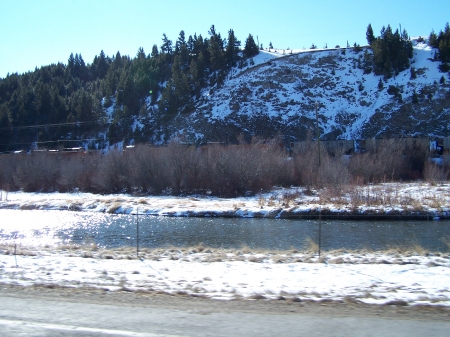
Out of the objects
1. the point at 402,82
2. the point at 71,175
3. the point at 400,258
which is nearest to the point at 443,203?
the point at 400,258

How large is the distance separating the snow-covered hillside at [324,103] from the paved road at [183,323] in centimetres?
5624

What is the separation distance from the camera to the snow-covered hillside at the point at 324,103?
67.1 metres

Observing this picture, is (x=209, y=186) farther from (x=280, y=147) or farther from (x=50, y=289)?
(x=50, y=289)

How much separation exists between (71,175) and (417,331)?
48968mm

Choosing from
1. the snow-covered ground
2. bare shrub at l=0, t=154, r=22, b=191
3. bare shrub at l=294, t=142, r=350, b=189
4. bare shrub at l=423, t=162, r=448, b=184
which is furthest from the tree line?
the snow-covered ground

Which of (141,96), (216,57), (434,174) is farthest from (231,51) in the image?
(434,174)

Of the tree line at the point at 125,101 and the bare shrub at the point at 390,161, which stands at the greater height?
the tree line at the point at 125,101

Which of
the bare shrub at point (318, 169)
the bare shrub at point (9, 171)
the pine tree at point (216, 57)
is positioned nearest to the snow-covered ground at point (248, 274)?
the bare shrub at point (318, 169)

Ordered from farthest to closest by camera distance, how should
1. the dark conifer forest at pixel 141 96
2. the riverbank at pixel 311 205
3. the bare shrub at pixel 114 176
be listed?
the dark conifer forest at pixel 141 96, the bare shrub at pixel 114 176, the riverbank at pixel 311 205

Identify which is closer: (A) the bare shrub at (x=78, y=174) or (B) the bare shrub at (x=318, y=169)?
(B) the bare shrub at (x=318, y=169)

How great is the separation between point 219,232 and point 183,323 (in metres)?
18.6

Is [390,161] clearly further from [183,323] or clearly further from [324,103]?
[183,323]

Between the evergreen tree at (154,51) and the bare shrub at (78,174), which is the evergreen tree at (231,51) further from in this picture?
the bare shrub at (78,174)

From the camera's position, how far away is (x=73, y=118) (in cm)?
8575
